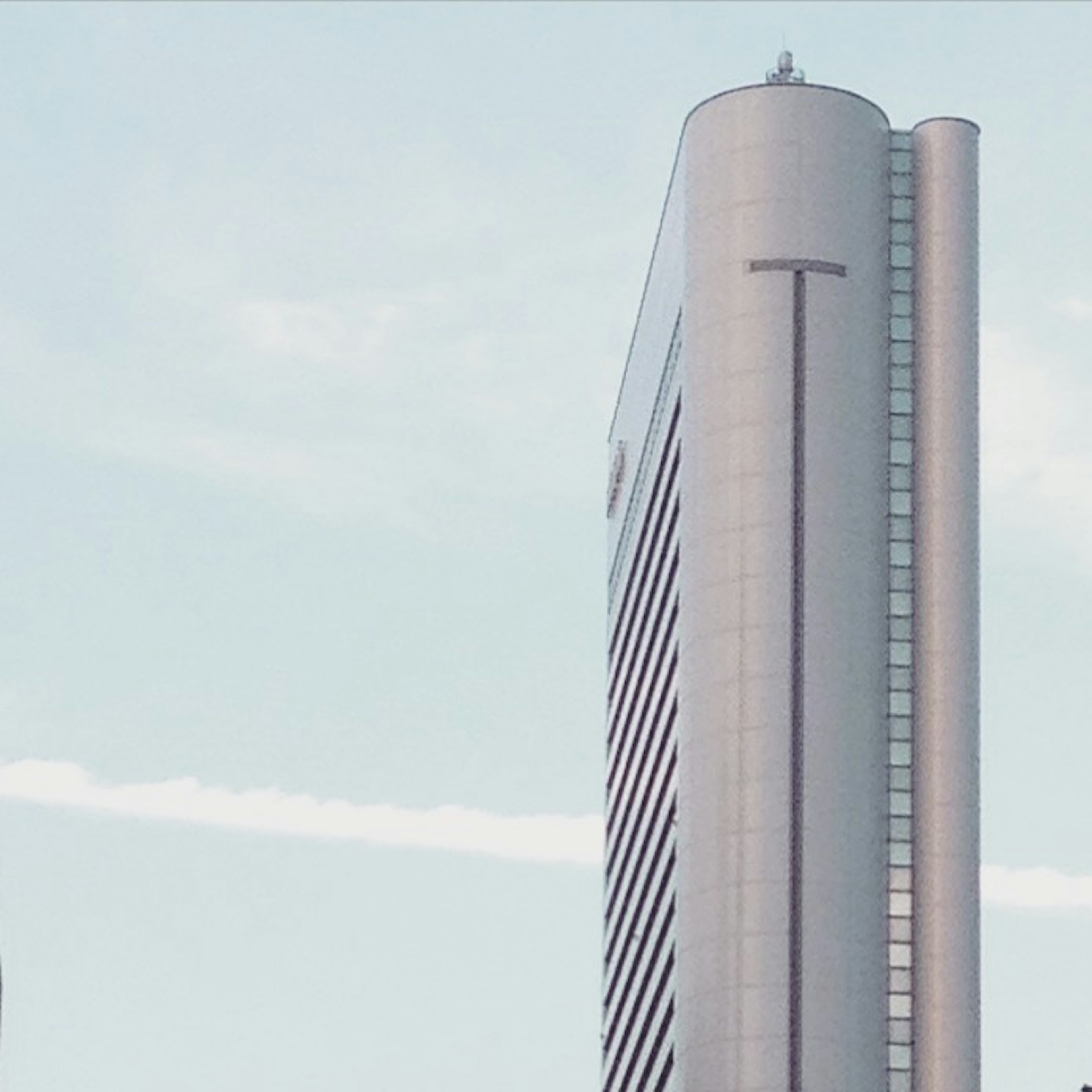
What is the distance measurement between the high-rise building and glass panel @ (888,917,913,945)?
0.34 feet

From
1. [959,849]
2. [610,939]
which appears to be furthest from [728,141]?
[610,939]

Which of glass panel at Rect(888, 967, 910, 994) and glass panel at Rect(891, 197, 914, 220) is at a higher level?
glass panel at Rect(891, 197, 914, 220)

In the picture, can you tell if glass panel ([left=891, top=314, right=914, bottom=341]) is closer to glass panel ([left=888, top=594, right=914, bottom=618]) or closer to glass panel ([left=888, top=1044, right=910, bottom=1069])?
glass panel ([left=888, top=594, right=914, bottom=618])

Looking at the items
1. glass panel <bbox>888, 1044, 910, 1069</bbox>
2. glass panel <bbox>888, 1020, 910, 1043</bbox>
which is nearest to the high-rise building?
glass panel <bbox>888, 1020, 910, 1043</bbox>

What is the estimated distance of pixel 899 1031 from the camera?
142 meters

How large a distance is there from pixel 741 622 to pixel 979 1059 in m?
19.3

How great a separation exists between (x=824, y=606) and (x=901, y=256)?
15565 millimetres

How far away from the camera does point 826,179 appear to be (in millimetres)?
149625

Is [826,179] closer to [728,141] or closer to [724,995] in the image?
[728,141]

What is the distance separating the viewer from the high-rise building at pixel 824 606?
142 meters

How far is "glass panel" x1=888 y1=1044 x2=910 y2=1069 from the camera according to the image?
142 meters

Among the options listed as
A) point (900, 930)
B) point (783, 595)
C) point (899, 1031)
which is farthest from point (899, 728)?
point (899, 1031)

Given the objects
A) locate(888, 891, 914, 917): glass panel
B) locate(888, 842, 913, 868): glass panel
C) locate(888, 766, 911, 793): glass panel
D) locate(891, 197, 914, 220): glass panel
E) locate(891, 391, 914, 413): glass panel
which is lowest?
locate(888, 891, 914, 917): glass panel

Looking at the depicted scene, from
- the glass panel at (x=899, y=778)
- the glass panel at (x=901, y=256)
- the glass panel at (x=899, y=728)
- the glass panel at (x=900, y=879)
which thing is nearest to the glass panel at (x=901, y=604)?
the glass panel at (x=899, y=728)
